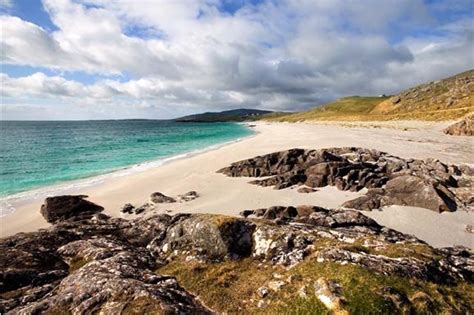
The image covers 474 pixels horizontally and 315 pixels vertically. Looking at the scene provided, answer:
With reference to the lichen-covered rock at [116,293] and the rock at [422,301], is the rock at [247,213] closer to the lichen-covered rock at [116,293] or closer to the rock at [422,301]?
the lichen-covered rock at [116,293]

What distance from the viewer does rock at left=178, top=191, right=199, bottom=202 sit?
86.4 ft

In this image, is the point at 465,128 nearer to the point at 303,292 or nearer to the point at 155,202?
the point at 155,202

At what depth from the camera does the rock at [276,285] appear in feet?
29.6

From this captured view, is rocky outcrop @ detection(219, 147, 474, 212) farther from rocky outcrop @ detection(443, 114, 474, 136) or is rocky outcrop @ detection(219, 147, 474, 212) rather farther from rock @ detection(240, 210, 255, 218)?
rocky outcrop @ detection(443, 114, 474, 136)

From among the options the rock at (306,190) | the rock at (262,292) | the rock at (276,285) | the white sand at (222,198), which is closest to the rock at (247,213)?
the white sand at (222,198)

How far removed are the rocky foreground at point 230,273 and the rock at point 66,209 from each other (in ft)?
27.8

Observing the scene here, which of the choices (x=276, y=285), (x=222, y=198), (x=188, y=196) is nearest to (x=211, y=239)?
(x=276, y=285)

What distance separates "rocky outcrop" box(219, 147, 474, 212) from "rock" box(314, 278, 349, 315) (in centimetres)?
1429

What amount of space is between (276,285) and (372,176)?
2005 centimetres

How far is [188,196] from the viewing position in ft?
88.3

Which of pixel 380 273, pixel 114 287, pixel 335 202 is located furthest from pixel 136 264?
pixel 335 202

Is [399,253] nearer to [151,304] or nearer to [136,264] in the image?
[151,304]

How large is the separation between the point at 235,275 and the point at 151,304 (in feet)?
10.1

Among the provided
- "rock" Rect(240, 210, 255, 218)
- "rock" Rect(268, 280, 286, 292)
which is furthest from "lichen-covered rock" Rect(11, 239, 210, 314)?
"rock" Rect(240, 210, 255, 218)
